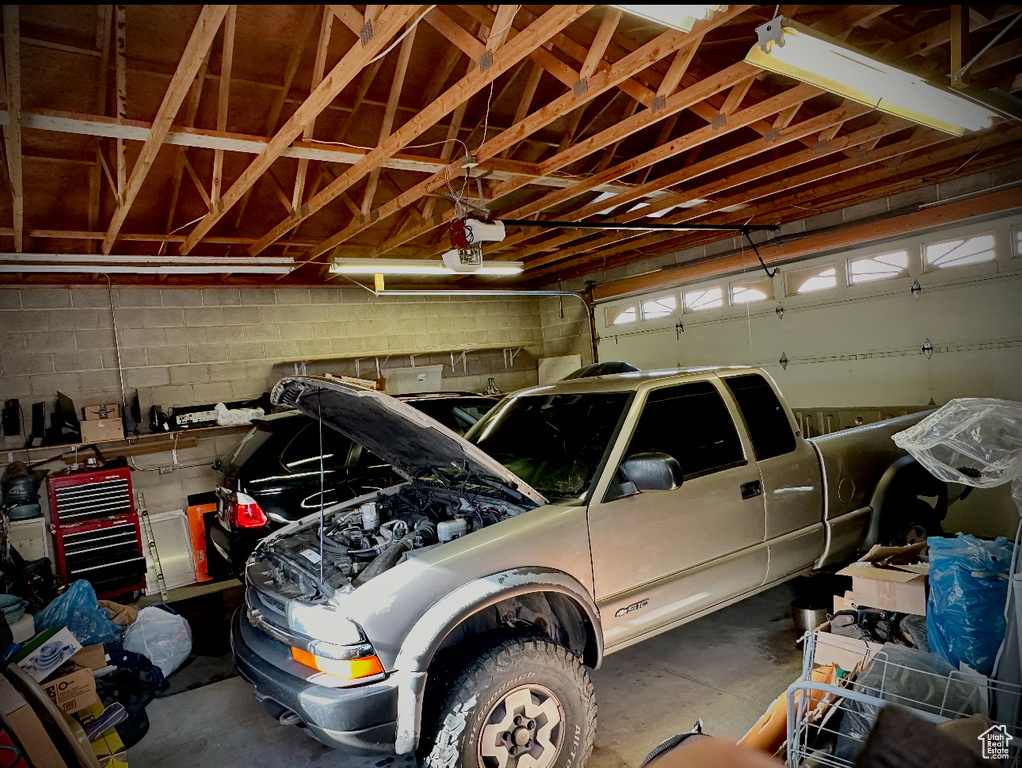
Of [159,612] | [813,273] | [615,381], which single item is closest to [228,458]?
[159,612]

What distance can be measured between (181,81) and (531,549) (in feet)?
9.58

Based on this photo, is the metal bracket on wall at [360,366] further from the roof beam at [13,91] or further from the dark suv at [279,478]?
the roof beam at [13,91]

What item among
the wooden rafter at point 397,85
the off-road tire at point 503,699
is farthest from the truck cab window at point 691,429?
the wooden rafter at point 397,85

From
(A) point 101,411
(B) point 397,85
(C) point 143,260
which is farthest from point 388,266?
(A) point 101,411

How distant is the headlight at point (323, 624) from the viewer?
7.78ft

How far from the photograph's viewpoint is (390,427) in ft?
10.7

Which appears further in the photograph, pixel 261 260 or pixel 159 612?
pixel 261 260

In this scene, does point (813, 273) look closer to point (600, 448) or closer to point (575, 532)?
point (600, 448)

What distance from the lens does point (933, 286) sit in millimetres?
6250

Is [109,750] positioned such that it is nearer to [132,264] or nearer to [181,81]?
[181,81]

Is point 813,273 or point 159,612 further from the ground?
point 813,273

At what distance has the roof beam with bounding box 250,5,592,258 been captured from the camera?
2.76m

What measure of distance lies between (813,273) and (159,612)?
7.67 metres

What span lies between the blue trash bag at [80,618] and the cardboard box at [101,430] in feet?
9.00
